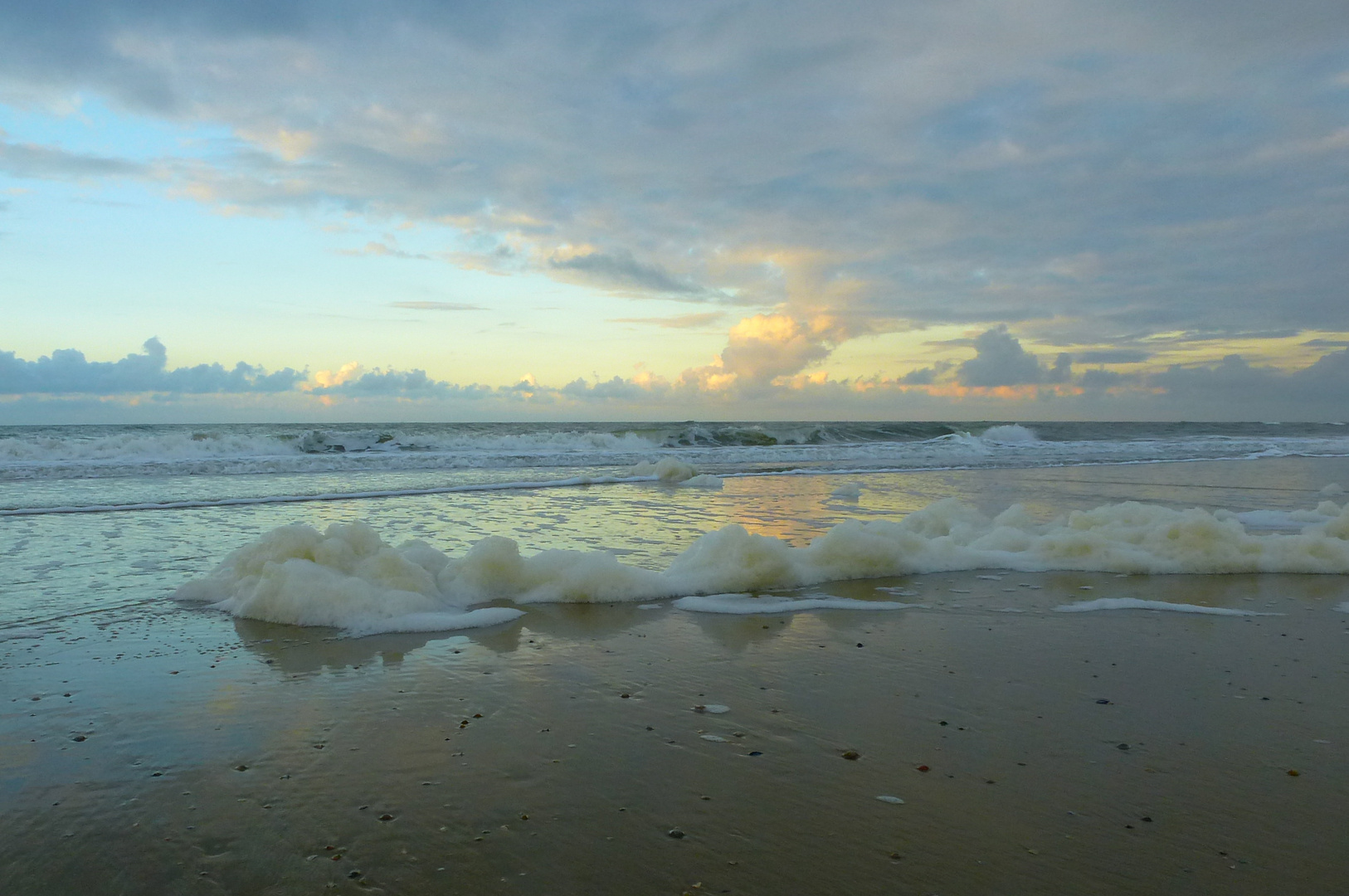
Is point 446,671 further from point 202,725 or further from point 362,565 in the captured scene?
point 362,565

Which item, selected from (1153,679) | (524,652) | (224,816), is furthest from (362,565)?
(1153,679)

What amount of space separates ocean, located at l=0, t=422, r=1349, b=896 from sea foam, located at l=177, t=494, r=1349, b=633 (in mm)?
27

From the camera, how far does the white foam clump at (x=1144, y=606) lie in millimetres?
5027

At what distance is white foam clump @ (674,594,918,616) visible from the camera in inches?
204

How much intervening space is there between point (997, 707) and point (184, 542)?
7.87m

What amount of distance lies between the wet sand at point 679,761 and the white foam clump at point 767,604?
55 cm

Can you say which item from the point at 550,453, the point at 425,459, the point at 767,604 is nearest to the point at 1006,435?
the point at 550,453

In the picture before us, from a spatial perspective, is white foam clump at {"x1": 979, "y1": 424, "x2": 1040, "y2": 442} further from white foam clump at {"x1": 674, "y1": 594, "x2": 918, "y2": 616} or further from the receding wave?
white foam clump at {"x1": 674, "y1": 594, "x2": 918, "y2": 616}

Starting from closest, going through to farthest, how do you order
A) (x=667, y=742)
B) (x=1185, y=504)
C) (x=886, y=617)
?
(x=667, y=742)
(x=886, y=617)
(x=1185, y=504)

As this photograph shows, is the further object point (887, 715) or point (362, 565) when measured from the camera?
point (362, 565)

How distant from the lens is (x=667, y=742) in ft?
9.80

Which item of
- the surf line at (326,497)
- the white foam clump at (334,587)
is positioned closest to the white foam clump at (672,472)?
the surf line at (326,497)

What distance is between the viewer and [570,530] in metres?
8.83

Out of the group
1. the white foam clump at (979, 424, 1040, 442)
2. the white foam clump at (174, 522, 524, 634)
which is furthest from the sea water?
the white foam clump at (979, 424, 1040, 442)
